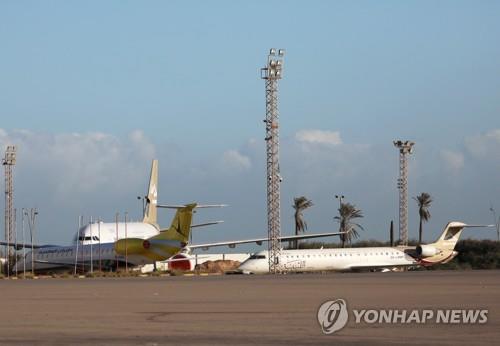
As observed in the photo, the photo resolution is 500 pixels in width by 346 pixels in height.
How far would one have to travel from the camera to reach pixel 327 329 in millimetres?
16984

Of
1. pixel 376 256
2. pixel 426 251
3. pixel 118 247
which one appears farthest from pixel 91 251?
pixel 426 251

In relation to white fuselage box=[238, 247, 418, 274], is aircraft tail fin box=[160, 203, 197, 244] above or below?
above

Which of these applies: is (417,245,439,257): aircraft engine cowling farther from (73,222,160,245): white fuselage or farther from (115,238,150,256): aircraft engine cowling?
(115,238,150,256): aircraft engine cowling

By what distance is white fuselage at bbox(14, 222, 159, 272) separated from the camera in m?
68.3

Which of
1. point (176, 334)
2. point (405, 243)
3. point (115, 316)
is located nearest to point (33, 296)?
point (115, 316)

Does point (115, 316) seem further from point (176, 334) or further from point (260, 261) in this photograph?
point (260, 261)

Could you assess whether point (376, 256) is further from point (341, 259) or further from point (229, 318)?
point (229, 318)

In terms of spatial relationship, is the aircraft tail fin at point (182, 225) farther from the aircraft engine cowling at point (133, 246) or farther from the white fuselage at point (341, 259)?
the white fuselage at point (341, 259)

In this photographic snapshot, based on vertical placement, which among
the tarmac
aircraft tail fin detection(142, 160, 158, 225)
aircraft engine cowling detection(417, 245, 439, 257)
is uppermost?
aircraft tail fin detection(142, 160, 158, 225)

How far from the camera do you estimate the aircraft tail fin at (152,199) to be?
285 ft

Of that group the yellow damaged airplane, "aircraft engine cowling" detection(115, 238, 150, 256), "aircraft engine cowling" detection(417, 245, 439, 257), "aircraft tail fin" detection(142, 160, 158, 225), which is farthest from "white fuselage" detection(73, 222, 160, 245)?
"aircraft engine cowling" detection(417, 245, 439, 257)

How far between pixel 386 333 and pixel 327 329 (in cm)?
114

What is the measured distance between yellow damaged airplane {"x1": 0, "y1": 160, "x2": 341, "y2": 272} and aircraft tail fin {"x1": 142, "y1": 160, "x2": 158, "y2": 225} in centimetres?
919

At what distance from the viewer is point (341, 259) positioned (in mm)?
76688
